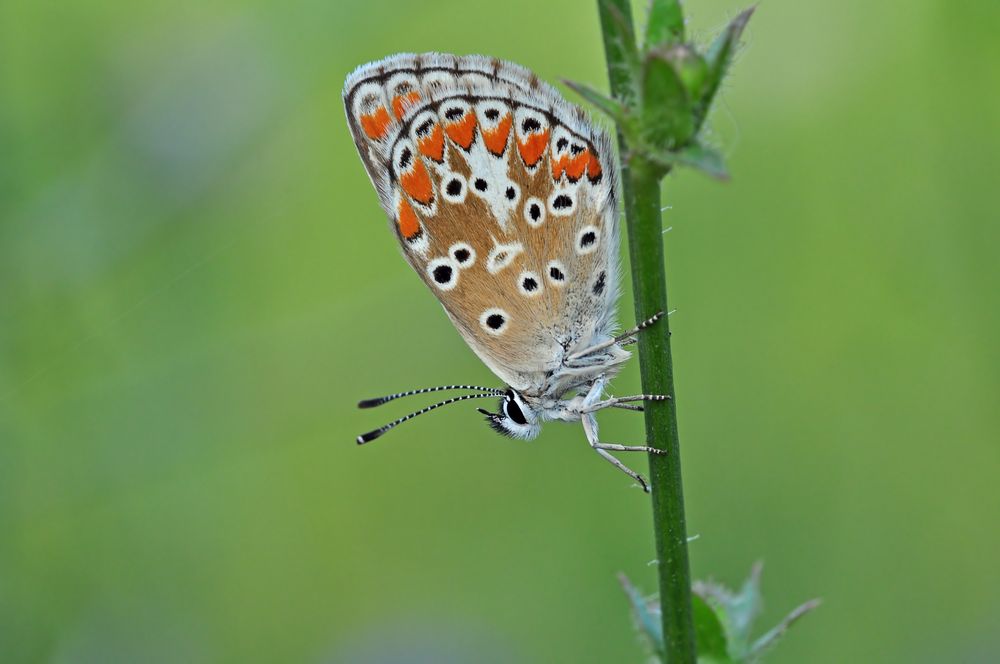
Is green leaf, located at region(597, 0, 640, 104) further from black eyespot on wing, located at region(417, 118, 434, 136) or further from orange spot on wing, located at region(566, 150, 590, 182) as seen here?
black eyespot on wing, located at region(417, 118, 434, 136)

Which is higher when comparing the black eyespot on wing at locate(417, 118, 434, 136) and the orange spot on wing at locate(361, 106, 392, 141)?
the orange spot on wing at locate(361, 106, 392, 141)

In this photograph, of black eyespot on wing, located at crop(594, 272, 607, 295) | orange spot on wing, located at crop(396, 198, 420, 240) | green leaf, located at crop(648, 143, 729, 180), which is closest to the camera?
green leaf, located at crop(648, 143, 729, 180)

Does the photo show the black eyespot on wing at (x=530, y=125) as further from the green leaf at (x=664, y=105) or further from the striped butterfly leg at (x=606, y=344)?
the green leaf at (x=664, y=105)

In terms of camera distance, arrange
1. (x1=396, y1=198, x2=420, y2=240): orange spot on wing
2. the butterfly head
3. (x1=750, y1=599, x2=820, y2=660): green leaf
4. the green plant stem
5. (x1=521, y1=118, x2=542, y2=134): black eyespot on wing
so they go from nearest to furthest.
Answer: the green plant stem < (x1=750, y1=599, x2=820, y2=660): green leaf < (x1=521, y1=118, x2=542, y2=134): black eyespot on wing < (x1=396, y1=198, x2=420, y2=240): orange spot on wing < the butterfly head

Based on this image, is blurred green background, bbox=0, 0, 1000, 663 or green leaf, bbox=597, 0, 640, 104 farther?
blurred green background, bbox=0, 0, 1000, 663

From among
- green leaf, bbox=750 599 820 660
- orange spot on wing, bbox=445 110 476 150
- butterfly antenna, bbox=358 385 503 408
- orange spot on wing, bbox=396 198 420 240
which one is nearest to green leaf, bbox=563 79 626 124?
green leaf, bbox=750 599 820 660

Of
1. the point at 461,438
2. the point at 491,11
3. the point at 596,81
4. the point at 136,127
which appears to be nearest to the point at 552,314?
the point at 136,127

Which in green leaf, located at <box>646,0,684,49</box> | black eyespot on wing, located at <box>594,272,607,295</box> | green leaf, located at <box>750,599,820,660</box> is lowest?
green leaf, located at <box>750,599,820,660</box>

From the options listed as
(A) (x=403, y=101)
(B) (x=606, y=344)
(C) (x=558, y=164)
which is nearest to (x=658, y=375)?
(C) (x=558, y=164)
